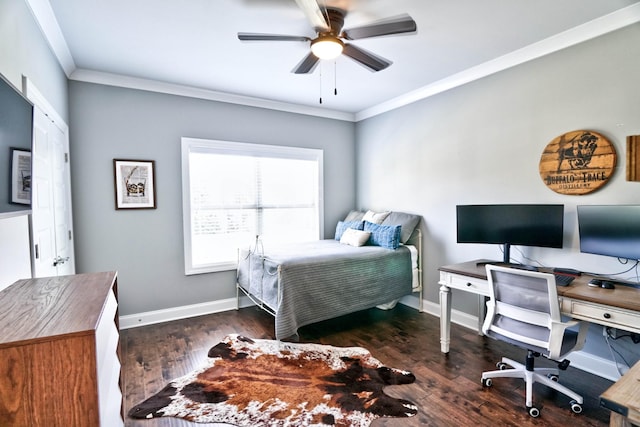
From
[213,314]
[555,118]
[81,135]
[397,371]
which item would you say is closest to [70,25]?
[81,135]

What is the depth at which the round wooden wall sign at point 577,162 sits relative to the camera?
2.39 m

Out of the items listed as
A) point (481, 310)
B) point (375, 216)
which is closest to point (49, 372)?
point (481, 310)

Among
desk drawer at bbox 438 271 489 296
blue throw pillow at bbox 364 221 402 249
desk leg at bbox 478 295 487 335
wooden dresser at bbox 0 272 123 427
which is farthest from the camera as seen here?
blue throw pillow at bbox 364 221 402 249

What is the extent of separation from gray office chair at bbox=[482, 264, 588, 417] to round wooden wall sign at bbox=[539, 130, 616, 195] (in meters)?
1.08

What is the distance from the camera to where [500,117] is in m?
3.05

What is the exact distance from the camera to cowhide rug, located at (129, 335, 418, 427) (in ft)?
6.47

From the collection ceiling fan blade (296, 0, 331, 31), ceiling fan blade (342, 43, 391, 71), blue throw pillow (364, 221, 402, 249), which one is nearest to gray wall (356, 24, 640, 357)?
blue throw pillow (364, 221, 402, 249)

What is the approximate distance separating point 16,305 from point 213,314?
2.78 meters

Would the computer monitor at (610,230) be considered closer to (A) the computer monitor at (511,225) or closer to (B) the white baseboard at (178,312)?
(A) the computer monitor at (511,225)

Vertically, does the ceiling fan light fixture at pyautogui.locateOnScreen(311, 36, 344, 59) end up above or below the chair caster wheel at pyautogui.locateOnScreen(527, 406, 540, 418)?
above

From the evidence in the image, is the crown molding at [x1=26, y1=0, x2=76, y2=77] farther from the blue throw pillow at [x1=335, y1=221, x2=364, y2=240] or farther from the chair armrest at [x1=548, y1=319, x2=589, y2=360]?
the chair armrest at [x1=548, y1=319, x2=589, y2=360]

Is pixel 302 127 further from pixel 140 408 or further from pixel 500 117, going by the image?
pixel 140 408

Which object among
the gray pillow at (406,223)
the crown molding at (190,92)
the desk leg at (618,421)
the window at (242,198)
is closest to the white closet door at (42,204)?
the crown molding at (190,92)

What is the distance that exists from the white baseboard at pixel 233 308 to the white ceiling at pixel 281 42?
8.16 feet
